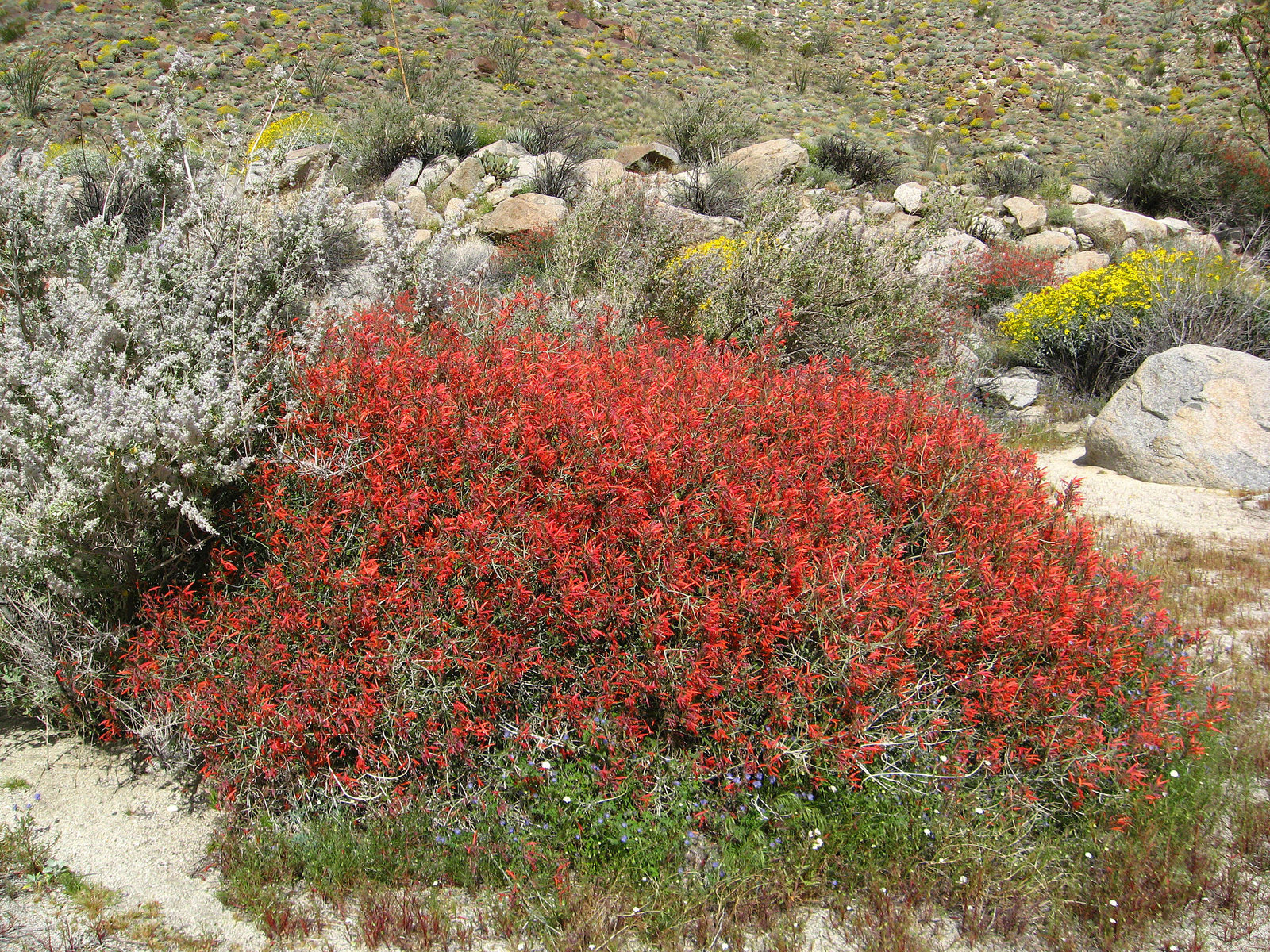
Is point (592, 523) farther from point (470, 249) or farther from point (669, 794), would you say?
point (470, 249)

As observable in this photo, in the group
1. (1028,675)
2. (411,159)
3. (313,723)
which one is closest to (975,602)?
(1028,675)

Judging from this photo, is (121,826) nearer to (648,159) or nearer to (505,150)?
(505,150)

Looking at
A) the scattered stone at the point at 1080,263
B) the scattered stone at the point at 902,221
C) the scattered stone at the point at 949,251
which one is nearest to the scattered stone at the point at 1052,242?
the scattered stone at the point at 1080,263

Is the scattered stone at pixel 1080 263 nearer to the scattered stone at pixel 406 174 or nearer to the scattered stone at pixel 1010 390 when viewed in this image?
the scattered stone at pixel 1010 390

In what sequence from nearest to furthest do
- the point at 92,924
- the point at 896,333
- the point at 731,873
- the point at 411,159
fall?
the point at 92,924, the point at 731,873, the point at 896,333, the point at 411,159

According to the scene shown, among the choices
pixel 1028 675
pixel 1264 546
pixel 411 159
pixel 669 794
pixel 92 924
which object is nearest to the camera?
pixel 92 924

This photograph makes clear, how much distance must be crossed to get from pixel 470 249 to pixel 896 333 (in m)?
5.23

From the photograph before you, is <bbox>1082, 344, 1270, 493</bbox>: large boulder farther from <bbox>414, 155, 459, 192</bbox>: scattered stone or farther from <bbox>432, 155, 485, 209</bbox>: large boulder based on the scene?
<bbox>414, 155, 459, 192</bbox>: scattered stone

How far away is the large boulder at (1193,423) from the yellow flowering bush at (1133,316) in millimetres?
1700

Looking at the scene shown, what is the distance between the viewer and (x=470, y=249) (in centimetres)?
952

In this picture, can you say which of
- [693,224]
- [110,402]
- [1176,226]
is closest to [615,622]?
[110,402]

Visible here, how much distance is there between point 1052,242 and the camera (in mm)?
14320

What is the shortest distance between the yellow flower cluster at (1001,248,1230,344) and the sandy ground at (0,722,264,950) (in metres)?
9.55

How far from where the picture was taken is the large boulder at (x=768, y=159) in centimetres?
1451
